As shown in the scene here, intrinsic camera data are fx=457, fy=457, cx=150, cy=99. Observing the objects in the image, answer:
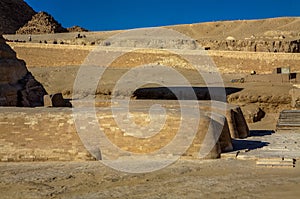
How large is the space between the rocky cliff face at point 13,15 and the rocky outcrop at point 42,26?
3.60 meters

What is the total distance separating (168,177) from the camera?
7.47 meters

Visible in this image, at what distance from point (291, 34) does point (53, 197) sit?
37646 millimetres

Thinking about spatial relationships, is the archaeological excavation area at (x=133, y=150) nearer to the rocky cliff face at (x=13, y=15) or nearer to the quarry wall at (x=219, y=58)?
the quarry wall at (x=219, y=58)

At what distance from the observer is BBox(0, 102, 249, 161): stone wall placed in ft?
29.0

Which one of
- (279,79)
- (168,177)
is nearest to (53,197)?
(168,177)

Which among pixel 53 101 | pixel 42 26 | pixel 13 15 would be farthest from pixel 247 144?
pixel 13 15

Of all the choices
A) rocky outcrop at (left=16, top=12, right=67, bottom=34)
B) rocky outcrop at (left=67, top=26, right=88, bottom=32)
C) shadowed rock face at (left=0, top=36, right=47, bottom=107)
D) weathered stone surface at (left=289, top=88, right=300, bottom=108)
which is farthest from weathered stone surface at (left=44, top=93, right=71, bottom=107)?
rocky outcrop at (left=67, top=26, right=88, bottom=32)

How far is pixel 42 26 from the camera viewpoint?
50.4 m

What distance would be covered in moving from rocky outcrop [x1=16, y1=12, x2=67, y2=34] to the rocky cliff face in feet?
11.8

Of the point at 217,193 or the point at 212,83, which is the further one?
the point at 212,83

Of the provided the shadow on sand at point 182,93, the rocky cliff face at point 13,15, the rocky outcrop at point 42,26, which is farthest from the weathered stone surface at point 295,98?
the rocky cliff face at point 13,15

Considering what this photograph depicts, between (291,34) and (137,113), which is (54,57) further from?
(137,113)

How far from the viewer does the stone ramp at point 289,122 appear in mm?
14578

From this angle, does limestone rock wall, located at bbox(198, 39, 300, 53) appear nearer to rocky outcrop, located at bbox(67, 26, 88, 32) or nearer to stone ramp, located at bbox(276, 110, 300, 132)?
stone ramp, located at bbox(276, 110, 300, 132)
